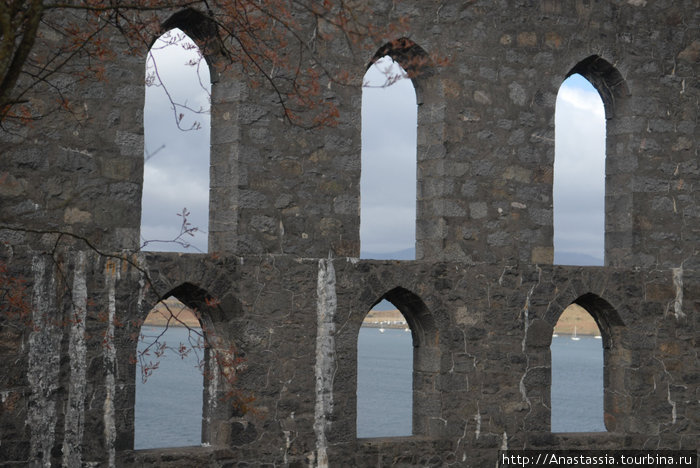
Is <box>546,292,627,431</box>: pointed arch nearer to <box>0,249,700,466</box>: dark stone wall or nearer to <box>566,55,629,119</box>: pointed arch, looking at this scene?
<box>0,249,700,466</box>: dark stone wall

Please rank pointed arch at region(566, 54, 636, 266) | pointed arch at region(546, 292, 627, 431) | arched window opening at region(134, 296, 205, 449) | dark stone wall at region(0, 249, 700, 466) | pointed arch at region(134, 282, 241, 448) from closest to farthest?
dark stone wall at region(0, 249, 700, 466) < pointed arch at region(134, 282, 241, 448) < pointed arch at region(546, 292, 627, 431) < pointed arch at region(566, 54, 636, 266) < arched window opening at region(134, 296, 205, 449)

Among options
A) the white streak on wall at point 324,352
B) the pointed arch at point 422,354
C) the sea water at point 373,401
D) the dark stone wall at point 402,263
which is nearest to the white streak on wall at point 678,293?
the dark stone wall at point 402,263

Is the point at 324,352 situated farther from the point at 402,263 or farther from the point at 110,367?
the point at 110,367

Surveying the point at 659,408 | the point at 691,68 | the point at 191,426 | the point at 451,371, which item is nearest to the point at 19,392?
the point at 451,371

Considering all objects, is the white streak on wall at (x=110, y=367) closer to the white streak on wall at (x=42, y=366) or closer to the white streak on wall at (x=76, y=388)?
the white streak on wall at (x=76, y=388)

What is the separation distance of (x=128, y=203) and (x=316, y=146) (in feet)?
6.21

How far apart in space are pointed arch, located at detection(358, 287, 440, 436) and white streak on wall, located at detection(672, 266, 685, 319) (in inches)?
116

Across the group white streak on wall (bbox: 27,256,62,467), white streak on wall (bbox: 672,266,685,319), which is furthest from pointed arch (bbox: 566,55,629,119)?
white streak on wall (bbox: 27,256,62,467)

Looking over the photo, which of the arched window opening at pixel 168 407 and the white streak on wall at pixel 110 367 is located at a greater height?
the white streak on wall at pixel 110 367

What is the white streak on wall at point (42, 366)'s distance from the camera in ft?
25.9

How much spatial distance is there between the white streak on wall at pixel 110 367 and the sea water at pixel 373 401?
14651 mm

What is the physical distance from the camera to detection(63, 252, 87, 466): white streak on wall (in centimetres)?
799

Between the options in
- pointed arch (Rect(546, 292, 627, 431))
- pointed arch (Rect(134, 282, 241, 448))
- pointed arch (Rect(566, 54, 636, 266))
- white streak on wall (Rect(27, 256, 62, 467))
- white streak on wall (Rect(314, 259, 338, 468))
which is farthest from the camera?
pointed arch (Rect(566, 54, 636, 266))

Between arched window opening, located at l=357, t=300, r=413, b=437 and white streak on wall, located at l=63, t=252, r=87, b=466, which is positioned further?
arched window opening, located at l=357, t=300, r=413, b=437
